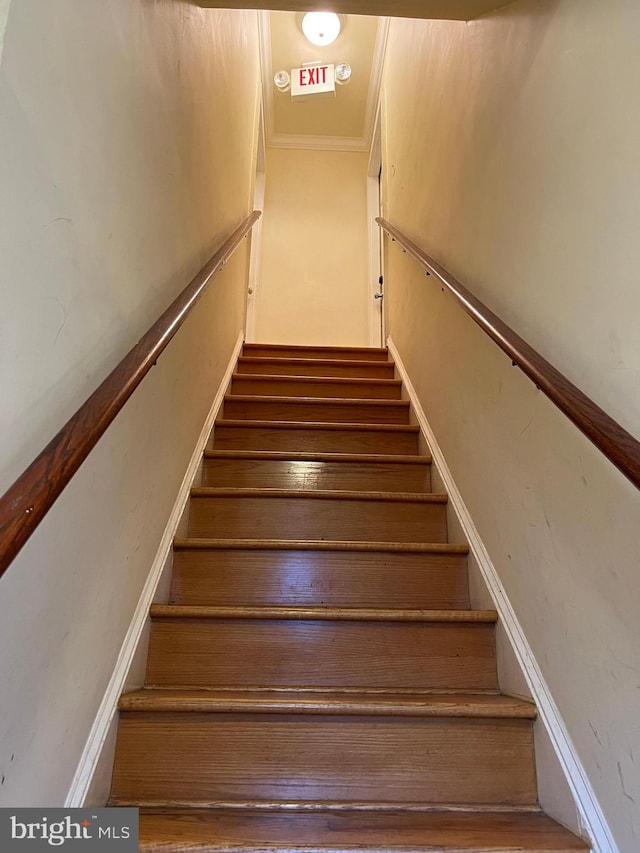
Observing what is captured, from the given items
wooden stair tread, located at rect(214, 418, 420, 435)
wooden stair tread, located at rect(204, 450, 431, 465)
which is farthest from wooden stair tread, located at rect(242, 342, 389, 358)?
wooden stair tread, located at rect(204, 450, 431, 465)

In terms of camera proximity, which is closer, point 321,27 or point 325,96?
point 321,27

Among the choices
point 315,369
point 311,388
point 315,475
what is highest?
point 315,369

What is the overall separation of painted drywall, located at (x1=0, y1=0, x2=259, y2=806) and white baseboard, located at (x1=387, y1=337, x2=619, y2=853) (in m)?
0.96

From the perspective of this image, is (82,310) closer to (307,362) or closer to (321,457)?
(321,457)

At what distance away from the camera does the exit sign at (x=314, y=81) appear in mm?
3907

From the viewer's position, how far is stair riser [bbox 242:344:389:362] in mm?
3219

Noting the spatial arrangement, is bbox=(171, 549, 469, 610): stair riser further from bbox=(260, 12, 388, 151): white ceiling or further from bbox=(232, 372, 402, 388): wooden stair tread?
bbox=(260, 12, 388, 151): white ceiling

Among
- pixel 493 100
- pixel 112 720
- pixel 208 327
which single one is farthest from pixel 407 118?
pixel 112 720

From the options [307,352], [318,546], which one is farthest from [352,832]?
[307,352]

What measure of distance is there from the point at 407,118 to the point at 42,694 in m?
3.23

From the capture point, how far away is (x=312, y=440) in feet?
7.38

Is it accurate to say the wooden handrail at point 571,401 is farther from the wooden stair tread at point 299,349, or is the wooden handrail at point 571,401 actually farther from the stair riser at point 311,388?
the wooden stair tread at point 299,349

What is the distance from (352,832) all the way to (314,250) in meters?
4.17

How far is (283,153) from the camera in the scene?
15.0 feet
